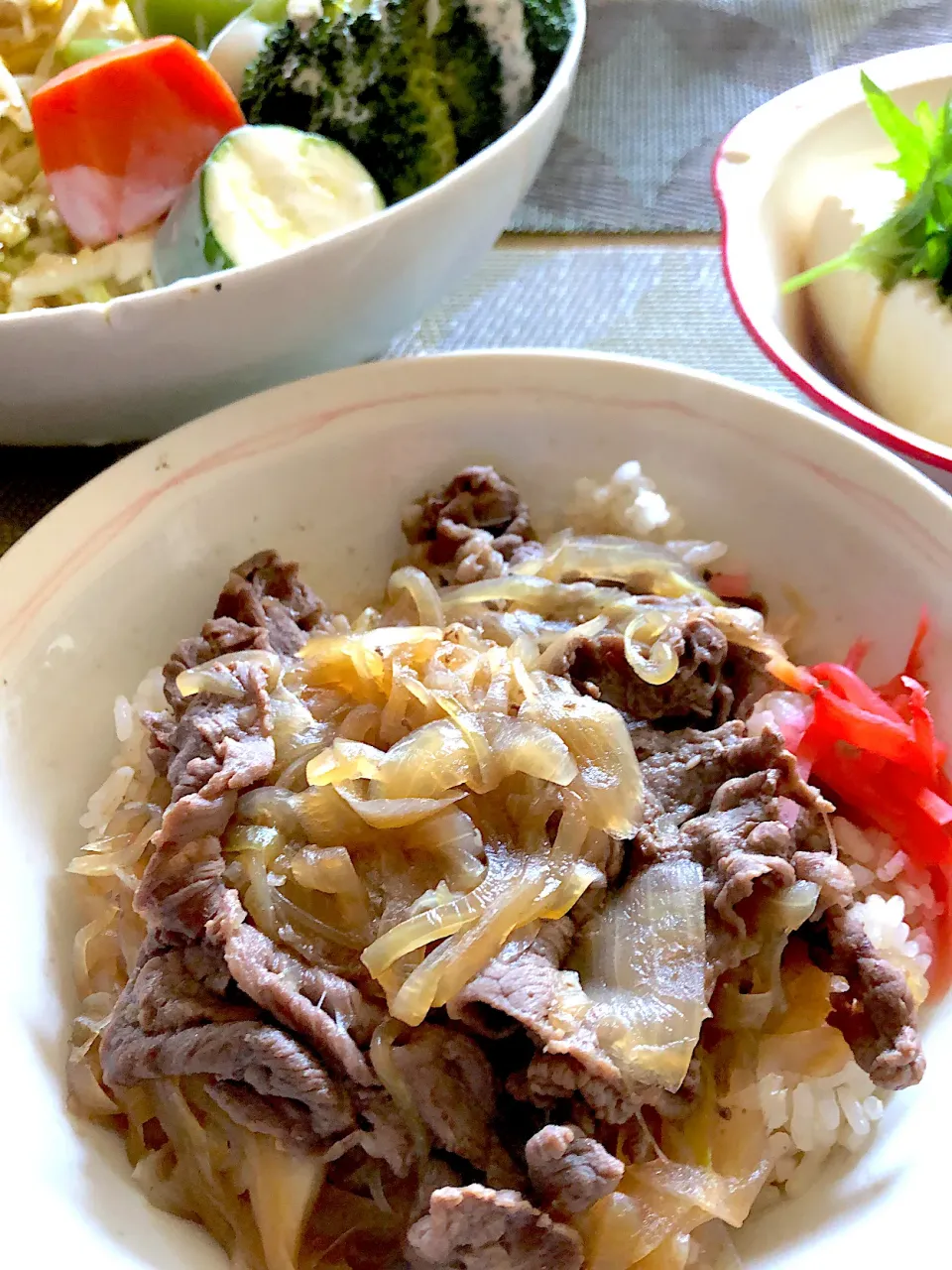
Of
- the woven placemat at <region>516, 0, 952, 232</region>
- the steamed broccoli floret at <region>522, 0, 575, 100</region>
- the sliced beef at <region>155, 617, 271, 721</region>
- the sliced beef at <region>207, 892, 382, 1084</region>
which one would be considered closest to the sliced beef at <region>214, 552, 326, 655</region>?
the sliced beef at <region>155, 617, 271, 721</region>

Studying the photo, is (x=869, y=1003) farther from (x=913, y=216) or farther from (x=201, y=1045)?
(x=913, y=216)

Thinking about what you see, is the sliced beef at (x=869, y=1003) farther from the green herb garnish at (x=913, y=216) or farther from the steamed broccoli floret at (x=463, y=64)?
the steamed broccoli floret at (x=463, y=64)

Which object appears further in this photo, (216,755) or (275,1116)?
(216,755)

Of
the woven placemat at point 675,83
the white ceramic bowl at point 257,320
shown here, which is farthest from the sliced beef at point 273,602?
the woven placemat at point 675,83

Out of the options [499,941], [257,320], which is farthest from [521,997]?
[257,320]

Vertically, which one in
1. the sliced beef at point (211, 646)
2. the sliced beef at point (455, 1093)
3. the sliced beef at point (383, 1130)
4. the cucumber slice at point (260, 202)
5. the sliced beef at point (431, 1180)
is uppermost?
the cucumber slice at point (260, 202)

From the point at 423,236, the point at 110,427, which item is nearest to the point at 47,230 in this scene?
the point at 110,427

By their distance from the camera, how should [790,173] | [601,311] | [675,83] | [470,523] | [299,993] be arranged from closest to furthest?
[299,993] → [470,523] → [790,173] → [601,311] → [675,83]
